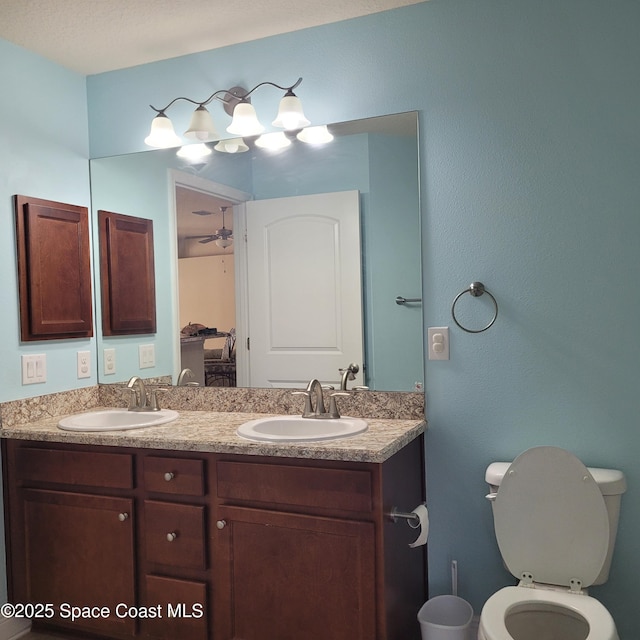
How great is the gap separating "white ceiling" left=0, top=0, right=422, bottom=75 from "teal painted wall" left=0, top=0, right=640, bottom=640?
0.34 ft

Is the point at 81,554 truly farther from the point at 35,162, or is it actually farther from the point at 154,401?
the point at 35,162

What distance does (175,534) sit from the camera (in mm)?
2119

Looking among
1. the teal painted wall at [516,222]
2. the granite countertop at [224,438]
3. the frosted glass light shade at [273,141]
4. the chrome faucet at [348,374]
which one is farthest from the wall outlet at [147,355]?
the teal painted wall at [516,222]

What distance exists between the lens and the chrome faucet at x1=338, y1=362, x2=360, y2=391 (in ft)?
7.84

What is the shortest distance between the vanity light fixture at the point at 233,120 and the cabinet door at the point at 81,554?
147 cm

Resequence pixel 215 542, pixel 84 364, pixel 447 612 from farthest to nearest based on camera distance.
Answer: pixel 84 364
pixel 447 612
pixel 215 542

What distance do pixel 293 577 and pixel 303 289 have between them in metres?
1.08

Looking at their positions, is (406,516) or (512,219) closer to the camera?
(406,516)

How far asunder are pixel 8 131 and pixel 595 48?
2215 millimetres

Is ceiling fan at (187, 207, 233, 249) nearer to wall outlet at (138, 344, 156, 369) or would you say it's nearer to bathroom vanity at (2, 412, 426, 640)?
wall outlet at (138, 344, 156, 369)

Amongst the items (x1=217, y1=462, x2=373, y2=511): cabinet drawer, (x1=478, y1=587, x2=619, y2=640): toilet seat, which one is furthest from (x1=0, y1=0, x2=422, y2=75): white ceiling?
(x1=478, y1=587, x2=619, y2=640): toilet seat

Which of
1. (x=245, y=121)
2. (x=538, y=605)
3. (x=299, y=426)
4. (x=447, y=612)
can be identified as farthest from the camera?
(x=245, y=121)

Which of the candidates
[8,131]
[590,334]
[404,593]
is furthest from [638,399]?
[8,131]

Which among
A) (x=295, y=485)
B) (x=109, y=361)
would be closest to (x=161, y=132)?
(x=109, y=361)
